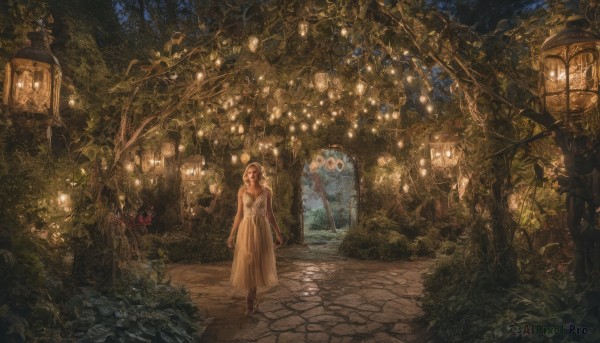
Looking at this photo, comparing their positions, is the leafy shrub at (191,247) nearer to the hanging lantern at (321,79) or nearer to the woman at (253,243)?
the woman at (253,243)

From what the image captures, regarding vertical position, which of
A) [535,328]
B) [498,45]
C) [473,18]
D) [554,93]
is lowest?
[535,328]

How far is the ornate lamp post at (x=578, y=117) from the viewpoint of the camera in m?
3.41

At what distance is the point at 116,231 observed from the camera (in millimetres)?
5086

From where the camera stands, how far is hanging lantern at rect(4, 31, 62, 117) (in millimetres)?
3932

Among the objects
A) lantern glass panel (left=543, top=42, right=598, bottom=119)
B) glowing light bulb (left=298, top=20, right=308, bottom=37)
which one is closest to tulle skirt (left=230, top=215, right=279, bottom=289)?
glowing light bulb (left=298, top=20, right=308, bottom=37)

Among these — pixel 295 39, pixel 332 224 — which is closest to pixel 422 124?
pixel 295 39

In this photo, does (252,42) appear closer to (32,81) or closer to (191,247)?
(32,81)

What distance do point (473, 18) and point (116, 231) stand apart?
935 cm

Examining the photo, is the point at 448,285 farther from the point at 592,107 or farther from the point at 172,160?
the point at 172,160

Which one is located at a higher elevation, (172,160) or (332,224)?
(172,160)

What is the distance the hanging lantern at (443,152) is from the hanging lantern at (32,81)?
22.1ft

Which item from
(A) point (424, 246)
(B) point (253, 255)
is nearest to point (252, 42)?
(B) point (253, 255)

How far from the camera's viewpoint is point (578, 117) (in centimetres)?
349

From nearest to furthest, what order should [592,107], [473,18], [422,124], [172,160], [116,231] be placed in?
[592,107] < [116,231] < [422,124] < [473,18] < [172,160]
